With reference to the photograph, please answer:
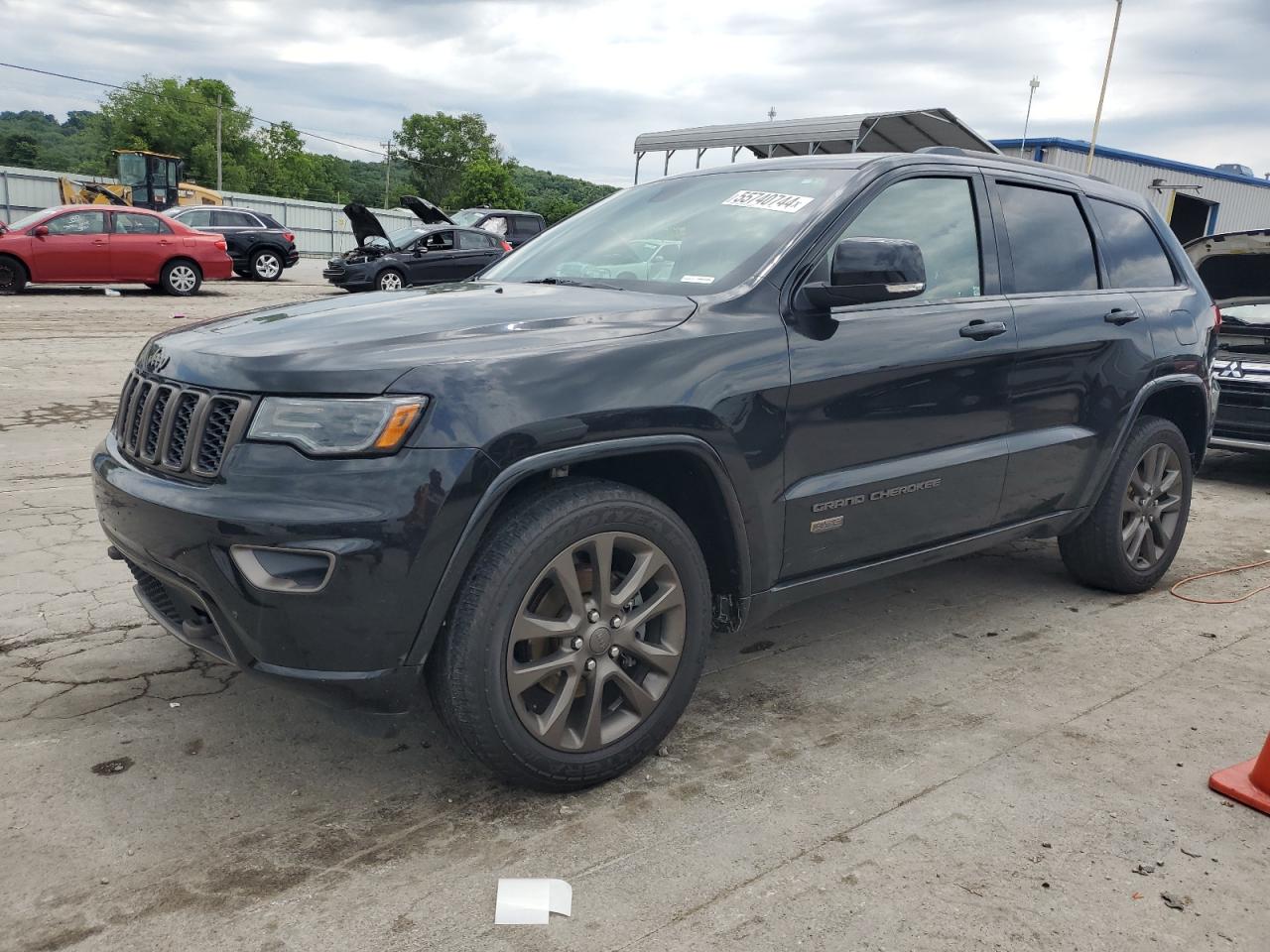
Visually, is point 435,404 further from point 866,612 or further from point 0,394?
point 0,394

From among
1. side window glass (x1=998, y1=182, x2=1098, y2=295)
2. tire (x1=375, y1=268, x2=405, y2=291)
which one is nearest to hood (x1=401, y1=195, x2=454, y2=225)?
tire (x1=375, y1=268, x2=405, y2=291)

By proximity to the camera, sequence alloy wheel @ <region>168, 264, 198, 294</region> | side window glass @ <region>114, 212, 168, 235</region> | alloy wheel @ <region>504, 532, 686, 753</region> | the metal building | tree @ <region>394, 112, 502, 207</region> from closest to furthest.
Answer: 1. alloy wheel @ <region>504, 532, 686, 753</region>
2. side window glass @ <region>114, 212, 168, 235</region>
3. alloy wheel @ <region>168, 264, 198, 294</region>
4. the metal building
5. tree @ <region>394, 112, 502, 207</region>

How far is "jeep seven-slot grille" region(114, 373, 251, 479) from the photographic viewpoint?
2.57 m

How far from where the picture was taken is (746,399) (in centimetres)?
300

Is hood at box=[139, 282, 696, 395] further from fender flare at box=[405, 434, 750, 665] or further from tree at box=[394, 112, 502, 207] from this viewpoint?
tree at box=[394, 112, 502, 207]

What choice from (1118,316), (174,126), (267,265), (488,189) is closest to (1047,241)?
(1118,316)

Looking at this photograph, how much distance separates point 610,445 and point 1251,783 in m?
2.07

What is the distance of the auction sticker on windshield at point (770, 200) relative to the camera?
345 cm

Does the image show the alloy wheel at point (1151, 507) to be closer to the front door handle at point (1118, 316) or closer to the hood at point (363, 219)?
the front door handle at point (1118, 316)

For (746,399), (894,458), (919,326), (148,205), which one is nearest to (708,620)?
(746,399)

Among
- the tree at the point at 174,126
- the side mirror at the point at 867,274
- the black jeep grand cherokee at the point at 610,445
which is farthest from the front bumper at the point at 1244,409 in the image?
the tree at the point at 174,126

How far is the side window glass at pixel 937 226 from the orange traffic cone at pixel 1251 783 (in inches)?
68.3

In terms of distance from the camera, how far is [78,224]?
54.7ft

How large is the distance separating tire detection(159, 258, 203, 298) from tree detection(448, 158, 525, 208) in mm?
59007
